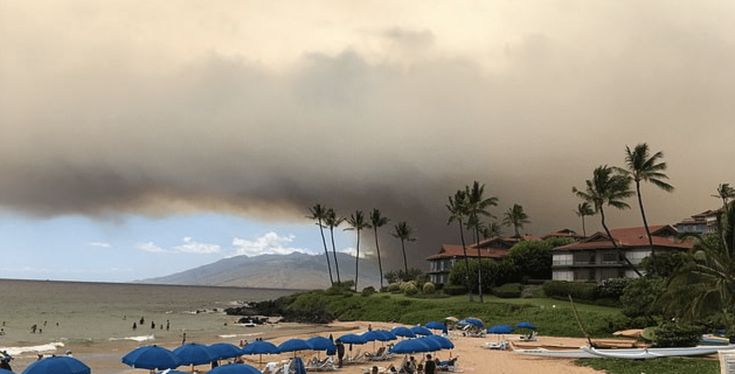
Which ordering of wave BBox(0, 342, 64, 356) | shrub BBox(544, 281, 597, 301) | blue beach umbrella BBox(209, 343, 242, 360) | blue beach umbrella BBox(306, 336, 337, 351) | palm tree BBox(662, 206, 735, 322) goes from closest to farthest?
blue beach umbrella BBox(209, 343, 242, 360)
blue beach umbrella BBox(306, 336, 337, 351)
palm tree BBox(662, 206, 735, 322)
wave BBox(0, 342, 64, 356)
shrub BBox(544, 281, 597, 301)

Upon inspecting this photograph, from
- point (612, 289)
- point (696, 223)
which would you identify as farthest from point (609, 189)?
point (696, 223)

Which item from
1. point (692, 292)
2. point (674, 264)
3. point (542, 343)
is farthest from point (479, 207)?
point (692, 292)

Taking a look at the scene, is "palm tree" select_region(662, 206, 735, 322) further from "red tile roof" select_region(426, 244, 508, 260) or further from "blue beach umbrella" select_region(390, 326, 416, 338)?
"red tile roof" select_region(426, 244, 508, 260)

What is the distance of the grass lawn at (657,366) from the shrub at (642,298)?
14558 mm

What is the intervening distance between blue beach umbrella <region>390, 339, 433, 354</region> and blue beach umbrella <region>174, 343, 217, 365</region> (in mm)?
7775

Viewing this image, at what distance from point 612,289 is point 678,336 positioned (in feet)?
82.4

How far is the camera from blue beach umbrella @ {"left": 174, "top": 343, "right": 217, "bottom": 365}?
2091 cm

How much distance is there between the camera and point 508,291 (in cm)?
6875

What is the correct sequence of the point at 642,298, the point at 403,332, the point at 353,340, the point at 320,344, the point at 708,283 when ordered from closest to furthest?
the point at 320,344
the point at 708,283
the point at 353,340
the point at 403,332
the point at 642,298

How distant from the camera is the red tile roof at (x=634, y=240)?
238 feet

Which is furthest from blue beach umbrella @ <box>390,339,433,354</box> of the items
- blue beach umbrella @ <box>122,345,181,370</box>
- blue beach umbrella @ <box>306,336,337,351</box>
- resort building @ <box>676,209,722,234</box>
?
resort building @ <box>676,209,722,234</box>

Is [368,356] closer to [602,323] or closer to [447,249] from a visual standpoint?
[602,323]

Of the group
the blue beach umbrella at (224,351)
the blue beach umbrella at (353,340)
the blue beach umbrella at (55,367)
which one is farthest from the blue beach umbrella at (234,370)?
the blue beach umbrella at (353,340)

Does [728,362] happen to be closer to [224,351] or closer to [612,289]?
[224,351]
